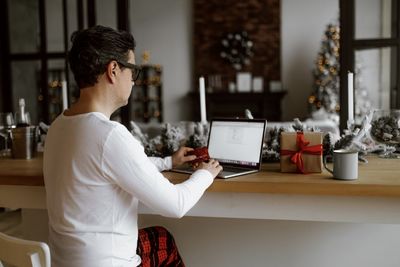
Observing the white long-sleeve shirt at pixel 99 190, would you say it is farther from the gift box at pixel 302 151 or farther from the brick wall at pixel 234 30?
the brick wall at pixel 234 30

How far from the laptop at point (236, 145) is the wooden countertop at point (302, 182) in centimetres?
6

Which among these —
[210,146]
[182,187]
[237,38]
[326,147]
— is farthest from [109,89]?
[237,38]

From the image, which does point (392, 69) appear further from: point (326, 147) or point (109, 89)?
point (109, 89)

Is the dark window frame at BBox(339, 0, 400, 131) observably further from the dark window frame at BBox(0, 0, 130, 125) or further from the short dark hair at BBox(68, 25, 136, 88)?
the short dark hair at BBox(68, 25, 136, 88)

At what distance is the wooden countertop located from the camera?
158cm

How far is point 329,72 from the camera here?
318 inches

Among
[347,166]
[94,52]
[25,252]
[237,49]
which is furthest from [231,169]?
[237,49]

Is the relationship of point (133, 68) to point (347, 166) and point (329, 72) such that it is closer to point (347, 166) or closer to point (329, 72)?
point (347, 166)

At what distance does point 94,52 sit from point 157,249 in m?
0.77

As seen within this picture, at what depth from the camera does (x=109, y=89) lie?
157 centimetres

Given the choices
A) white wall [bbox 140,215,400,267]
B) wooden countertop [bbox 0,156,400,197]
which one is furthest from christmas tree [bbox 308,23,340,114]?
wooden countertop [bbox 0,156,400,197]

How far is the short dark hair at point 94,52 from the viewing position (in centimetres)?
153

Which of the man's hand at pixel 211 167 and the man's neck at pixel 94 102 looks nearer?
the man's neck at pixel 94 102

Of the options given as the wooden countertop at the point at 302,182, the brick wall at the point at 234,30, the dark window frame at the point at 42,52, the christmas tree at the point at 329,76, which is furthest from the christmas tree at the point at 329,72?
the wooden countertop at the point at 302,182
